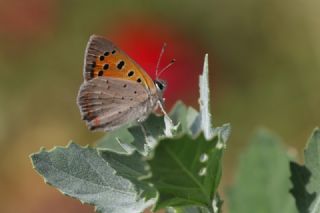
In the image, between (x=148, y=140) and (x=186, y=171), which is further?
(x=148, y=140)

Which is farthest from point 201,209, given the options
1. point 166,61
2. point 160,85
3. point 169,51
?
point 169,51

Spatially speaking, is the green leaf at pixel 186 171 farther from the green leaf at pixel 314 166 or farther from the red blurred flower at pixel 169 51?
the red blurred flower at pixel 169 51

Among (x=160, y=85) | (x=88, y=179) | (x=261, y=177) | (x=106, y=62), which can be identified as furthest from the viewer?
(x=160, y=85)

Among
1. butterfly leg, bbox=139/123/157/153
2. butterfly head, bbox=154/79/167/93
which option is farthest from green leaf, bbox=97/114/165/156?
butterfly head, bbox=154/79/167/93

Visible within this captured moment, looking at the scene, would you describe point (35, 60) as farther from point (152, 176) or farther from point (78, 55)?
point (152, 176)

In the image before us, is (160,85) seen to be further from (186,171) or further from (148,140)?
(186,171)

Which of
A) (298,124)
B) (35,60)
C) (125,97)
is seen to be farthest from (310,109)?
(125,97)
